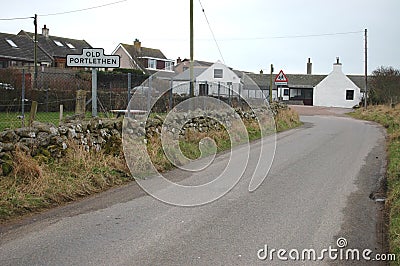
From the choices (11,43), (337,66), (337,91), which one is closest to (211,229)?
(11,43)

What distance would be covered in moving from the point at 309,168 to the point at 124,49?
53541 mm

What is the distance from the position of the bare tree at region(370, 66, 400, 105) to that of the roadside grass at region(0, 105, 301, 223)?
43783mm

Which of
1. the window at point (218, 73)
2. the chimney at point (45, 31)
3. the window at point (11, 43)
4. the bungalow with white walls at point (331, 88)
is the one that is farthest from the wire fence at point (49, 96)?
the bungalow with white walls at point (331, 88)

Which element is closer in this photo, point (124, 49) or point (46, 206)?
point (46, 206)

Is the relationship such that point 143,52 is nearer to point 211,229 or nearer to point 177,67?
point 177,67

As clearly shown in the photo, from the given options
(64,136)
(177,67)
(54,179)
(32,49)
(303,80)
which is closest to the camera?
(54,179)

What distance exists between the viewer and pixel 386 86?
5275 cm

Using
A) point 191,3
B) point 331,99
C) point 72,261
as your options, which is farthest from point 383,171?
point 331,99

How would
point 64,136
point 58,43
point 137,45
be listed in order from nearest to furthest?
point 64,136 < point 58,43 < point 137,45

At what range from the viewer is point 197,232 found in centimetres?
678

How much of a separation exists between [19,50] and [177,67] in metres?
16.5

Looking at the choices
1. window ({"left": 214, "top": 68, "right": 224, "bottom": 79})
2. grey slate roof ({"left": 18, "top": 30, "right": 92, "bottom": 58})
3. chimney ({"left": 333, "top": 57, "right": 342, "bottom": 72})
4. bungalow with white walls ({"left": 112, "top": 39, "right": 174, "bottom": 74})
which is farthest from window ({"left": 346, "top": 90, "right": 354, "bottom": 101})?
grey slate roof ({"left": 18, "top": 30, "right": 92, "bottom": 58})

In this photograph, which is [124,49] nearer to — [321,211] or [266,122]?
[266,122]

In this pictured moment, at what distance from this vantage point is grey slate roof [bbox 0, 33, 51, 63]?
165ft
